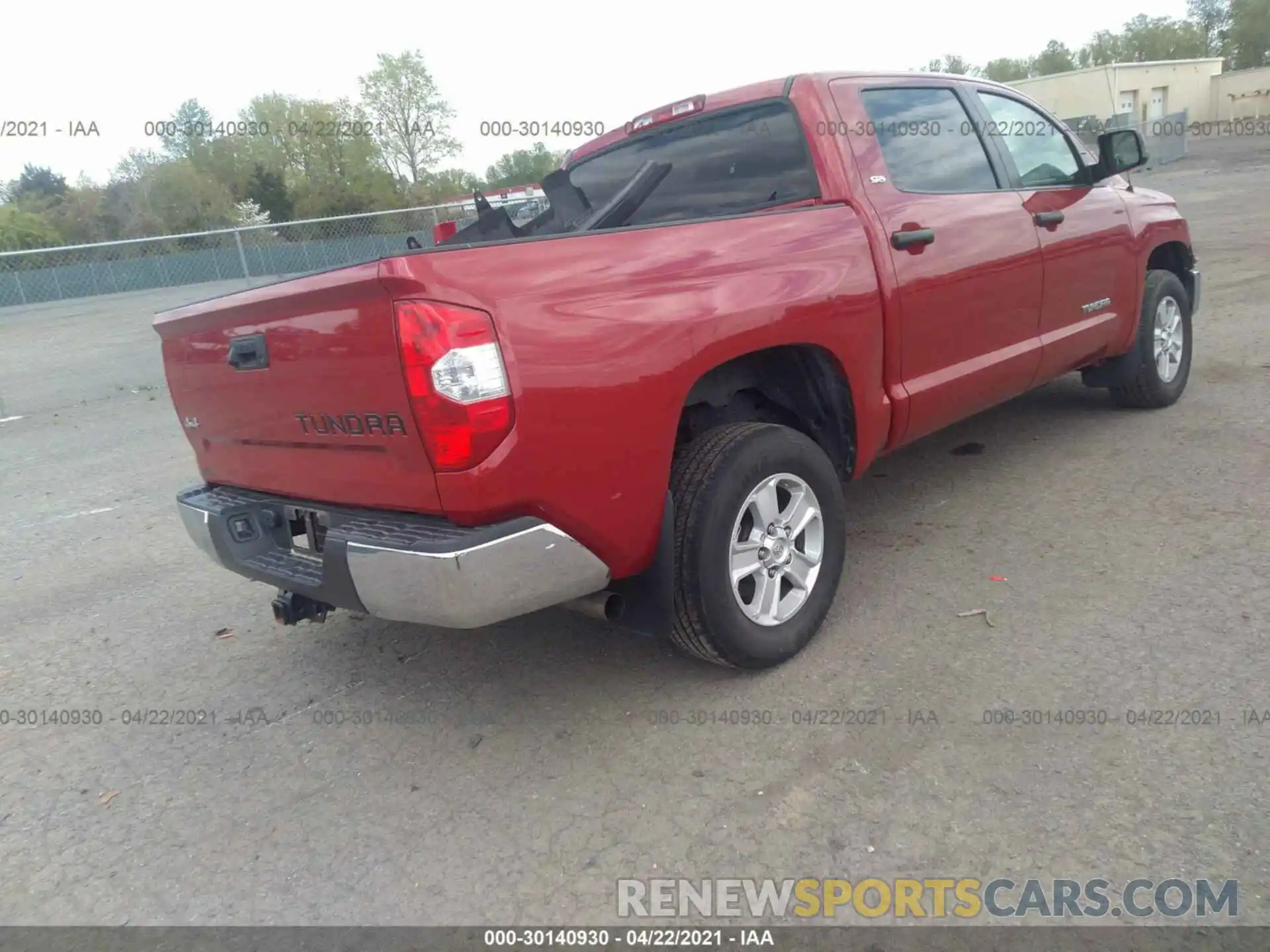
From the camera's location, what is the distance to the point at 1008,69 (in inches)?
3460

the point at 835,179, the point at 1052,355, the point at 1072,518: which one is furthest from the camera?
the point at 1052,355

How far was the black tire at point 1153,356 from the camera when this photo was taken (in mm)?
5410

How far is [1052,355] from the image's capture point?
4.62 meters

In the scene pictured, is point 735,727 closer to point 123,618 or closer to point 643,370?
point 643,370

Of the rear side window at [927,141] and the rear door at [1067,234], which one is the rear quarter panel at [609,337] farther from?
the rear door at [1067,234]

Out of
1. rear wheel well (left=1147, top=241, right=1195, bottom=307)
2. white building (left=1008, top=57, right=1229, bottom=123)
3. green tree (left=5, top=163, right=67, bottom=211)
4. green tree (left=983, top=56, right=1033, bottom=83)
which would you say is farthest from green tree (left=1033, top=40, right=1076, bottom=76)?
rear wheel well (left=1147, top=241, right=1195, bottom=307)

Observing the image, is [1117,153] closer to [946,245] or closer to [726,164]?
[946,245]

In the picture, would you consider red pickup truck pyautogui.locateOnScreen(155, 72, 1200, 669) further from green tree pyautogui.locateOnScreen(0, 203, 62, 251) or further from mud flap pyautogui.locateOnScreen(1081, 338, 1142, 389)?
green tree pyautogui.locateOnScreen(0, 203, 62, 251)

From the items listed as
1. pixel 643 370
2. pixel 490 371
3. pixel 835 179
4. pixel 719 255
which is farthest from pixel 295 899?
pixel 835 179

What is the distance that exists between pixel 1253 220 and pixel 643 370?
54.1 feet

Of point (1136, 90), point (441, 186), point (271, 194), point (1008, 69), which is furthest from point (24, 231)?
point (1008, 69)

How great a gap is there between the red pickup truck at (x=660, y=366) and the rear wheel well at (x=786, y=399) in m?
0.01

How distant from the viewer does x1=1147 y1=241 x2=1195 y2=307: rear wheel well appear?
575cm

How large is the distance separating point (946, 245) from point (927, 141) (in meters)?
0.59
